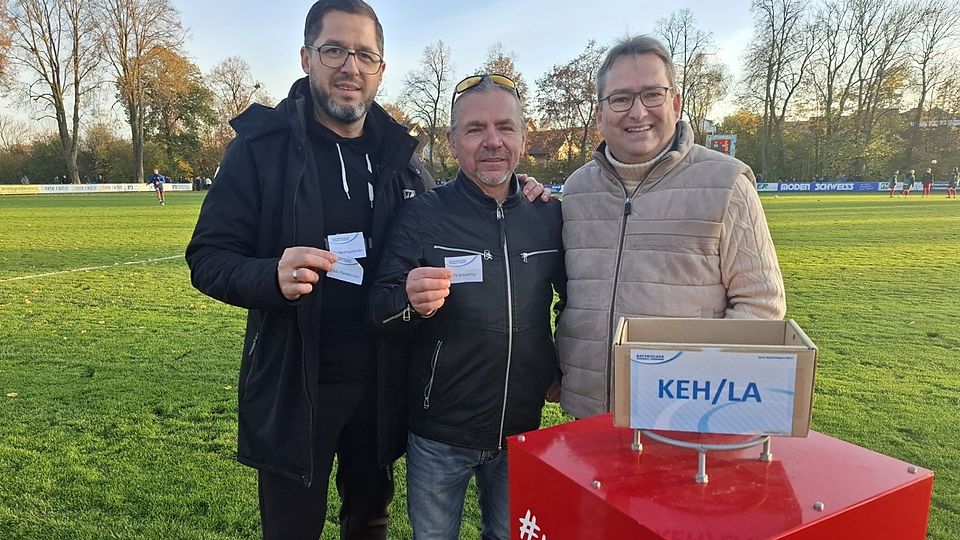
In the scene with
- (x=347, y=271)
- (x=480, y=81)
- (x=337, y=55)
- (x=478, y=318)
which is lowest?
(x=478, y=318)

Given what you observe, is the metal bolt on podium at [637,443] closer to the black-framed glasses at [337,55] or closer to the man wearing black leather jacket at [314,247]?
the man wearing black leather jacket at [314,247]

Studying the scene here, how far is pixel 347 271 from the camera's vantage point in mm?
2279

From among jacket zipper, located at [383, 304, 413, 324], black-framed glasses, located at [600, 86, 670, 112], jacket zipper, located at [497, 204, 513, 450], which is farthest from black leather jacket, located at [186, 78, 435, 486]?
black-framed glasses, located at [600, 86, 670, 112]

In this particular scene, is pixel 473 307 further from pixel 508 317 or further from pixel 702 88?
pixel 702 88

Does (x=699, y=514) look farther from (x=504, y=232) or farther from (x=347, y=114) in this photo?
(x=347, y=114)

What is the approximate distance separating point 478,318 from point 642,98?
989 millimetres

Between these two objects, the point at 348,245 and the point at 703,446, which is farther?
the point at 348,245

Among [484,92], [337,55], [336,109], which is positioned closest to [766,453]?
[484,92]

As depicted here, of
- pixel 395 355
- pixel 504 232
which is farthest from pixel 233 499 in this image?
pixel 504 232

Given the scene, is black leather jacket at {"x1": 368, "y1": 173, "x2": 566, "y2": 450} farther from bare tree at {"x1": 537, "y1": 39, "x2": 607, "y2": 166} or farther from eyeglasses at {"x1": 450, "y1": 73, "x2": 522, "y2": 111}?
bare tree at {"x1": 537, "y1": 39, "x2": 607, "y2": 166}

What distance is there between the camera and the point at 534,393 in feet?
7.43

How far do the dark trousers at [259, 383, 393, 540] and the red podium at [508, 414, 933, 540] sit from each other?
1197 mm

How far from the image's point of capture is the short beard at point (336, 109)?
7.89ft

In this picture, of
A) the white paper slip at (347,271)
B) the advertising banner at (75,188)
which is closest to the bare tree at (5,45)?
the advertising banner at (75,188)
